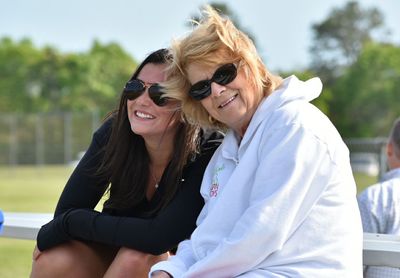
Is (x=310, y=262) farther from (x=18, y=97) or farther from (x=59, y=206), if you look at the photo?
(x=18, y=97)

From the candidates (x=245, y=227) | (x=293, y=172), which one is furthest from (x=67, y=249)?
(x=293, y=172)

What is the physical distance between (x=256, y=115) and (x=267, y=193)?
1.01ft

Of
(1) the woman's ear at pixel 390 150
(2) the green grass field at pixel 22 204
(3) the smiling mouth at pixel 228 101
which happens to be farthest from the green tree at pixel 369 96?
(3) the smiling mouth at pixel 228 101

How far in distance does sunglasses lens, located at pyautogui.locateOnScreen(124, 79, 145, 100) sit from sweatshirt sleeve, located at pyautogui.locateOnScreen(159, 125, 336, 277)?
827mm

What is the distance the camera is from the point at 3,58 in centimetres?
5216

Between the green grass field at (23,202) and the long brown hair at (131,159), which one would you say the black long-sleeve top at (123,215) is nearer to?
the long brown hair at (131,159)

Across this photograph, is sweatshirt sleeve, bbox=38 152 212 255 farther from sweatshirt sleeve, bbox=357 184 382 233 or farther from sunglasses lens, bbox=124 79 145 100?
sweatshirt sleeve, bbox=357 184 382 233

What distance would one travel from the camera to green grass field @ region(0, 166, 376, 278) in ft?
22.3

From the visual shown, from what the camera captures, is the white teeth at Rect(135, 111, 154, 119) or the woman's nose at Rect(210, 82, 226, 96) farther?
the white teeth at Rect(135, 111, 154, 119)

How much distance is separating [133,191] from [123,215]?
0.12 m

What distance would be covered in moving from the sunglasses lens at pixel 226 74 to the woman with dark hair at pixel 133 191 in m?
0.38

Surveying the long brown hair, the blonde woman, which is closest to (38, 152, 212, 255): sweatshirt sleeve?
the long brown hair

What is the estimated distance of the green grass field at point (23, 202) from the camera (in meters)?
6.80

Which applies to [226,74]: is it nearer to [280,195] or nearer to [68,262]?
[280,195]
